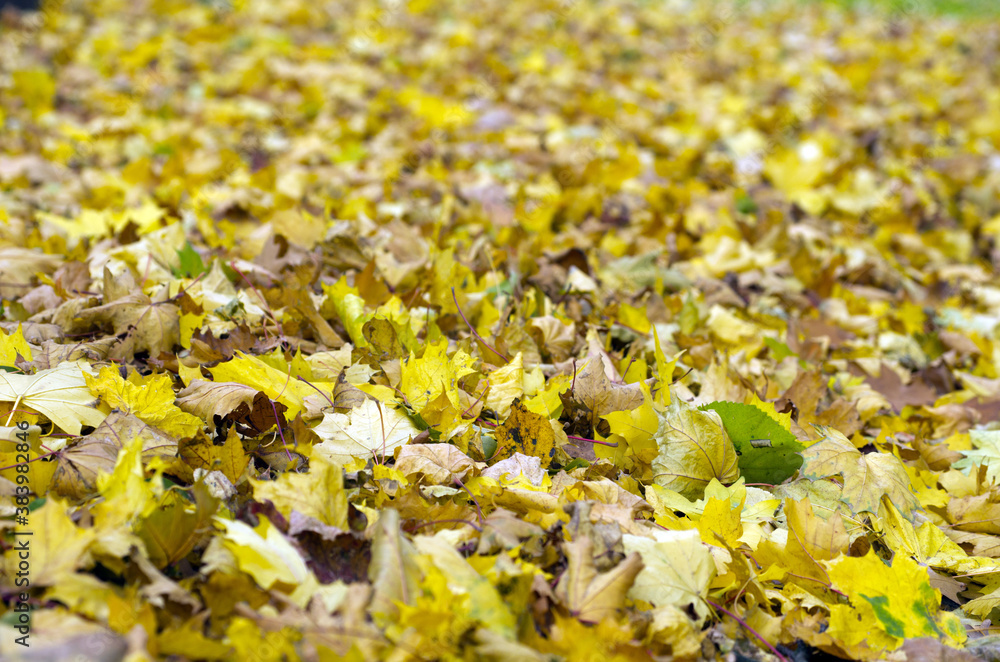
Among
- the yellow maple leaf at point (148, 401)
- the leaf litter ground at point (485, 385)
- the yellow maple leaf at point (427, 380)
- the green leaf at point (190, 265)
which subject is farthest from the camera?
the green leaf at point (190, 265)

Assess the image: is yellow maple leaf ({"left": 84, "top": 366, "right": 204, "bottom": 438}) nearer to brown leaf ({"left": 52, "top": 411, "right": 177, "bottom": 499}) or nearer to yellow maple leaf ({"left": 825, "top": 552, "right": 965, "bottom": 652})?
brown leaf ({"left": 52, "top": 411, "right": 177, "bottom": 499})

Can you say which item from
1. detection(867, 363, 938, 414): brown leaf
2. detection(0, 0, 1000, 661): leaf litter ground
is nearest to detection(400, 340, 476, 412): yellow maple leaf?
detection(0, 0, 1000, 661): leaf litter ground

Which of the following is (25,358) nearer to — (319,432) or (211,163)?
(319,432)

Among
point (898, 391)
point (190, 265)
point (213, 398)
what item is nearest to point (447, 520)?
point (213, 398)

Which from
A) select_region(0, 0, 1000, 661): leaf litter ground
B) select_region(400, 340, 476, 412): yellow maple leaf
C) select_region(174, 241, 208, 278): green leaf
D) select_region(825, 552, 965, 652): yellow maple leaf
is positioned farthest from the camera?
select_region(174, 241, 208, 278): green leaf

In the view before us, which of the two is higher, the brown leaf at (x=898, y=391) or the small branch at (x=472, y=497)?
the small branch at (x=472, y=497)

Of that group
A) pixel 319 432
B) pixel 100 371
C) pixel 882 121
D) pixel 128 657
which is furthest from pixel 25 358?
pixel 882 121

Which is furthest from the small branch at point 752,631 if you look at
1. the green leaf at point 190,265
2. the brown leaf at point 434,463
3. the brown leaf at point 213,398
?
the green leaf at point 190,265

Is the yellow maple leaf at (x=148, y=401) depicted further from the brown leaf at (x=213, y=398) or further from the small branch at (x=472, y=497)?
the small branch at (x=472, y=497)
